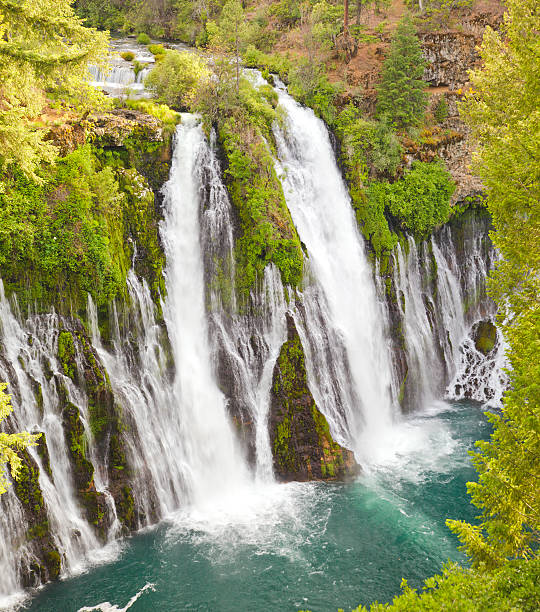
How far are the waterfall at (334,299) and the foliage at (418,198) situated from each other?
2.26m

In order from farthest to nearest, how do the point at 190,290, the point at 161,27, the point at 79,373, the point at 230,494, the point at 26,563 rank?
1. the point at 161,27
2. the point at 190,290
3. the point at 230,494
4. the point at 79,373
5. the point at 26,563

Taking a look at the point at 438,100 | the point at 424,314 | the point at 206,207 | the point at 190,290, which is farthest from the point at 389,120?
the point at 190,290

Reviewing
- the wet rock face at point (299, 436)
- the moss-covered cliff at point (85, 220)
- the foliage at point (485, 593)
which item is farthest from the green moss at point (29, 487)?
the foliage at point (485, 593)

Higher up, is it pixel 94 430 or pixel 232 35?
pixel 232 35

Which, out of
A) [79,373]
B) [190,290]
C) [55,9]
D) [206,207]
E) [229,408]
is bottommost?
[229,408]

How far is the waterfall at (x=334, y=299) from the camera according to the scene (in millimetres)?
17375

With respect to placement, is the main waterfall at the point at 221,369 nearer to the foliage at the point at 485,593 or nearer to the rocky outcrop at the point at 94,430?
the rocky outcrop at the point at 94,430

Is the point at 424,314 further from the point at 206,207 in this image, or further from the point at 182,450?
the point at 182,450

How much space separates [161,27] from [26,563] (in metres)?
39.2

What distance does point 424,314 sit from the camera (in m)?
22.1

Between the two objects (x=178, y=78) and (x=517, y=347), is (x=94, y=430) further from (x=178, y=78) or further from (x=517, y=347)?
(x=178, y=78)

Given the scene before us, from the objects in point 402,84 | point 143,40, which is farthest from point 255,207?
point 143,40

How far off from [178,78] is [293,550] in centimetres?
1946

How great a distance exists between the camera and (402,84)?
24.4m
